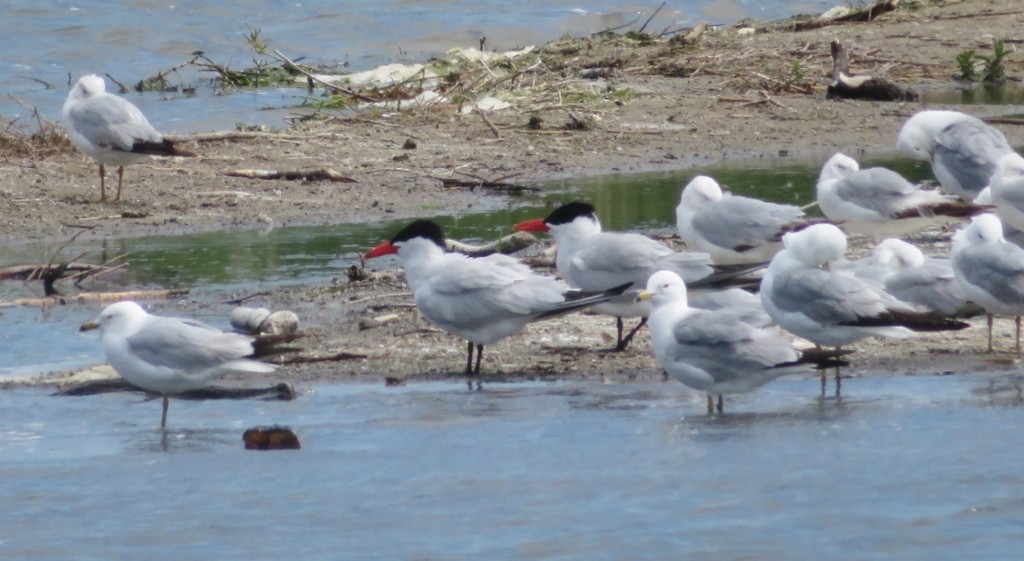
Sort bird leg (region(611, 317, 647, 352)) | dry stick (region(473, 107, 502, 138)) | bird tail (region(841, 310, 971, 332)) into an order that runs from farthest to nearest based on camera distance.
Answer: dry stick (region(473, 107, 502, 138)) < bird leg (region(611, 317, 647, 352)) < bird tail (region(841, 310, 971, 332))

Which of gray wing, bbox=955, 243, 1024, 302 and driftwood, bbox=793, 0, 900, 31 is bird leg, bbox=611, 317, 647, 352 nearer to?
gray wing, bbox=955, 243, 1024, 302

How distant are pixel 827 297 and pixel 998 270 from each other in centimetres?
102

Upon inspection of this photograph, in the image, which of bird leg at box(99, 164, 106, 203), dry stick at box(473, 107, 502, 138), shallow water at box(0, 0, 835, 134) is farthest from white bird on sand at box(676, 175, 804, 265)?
shallow water at box(0, 0, 835, 134)

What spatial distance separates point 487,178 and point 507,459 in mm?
6893

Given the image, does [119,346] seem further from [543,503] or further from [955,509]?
[955,509]

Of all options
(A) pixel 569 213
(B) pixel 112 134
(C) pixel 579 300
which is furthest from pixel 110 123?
(C) pixel 579 300

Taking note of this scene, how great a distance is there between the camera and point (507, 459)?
604cm

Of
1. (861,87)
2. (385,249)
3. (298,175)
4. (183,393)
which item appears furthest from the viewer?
(861,87)

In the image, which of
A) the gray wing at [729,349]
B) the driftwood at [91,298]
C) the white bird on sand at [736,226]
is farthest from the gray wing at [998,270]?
the driftwood at [91,298]

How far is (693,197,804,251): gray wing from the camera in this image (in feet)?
28.6

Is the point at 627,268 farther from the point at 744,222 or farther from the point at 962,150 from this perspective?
the point at 962,150

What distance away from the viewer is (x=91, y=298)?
30.1 ft

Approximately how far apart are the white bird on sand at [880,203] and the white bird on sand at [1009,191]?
215 mm

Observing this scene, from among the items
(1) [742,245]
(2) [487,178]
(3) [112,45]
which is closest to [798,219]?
(1) [742,245]
